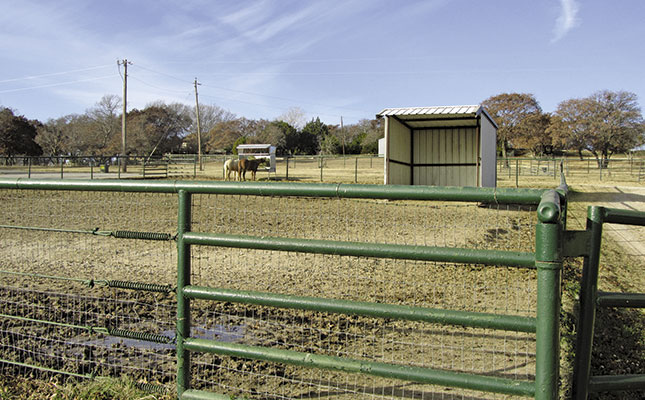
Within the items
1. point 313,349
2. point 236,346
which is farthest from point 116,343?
point 236,346

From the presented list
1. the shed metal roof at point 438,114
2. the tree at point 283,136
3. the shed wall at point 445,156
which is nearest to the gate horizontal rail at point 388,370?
the shed metal roof at point 438,114

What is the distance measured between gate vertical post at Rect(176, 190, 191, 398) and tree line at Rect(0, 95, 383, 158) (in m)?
48.3

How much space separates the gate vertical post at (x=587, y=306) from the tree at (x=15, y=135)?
5848cm

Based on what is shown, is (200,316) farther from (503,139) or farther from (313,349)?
(503,139)

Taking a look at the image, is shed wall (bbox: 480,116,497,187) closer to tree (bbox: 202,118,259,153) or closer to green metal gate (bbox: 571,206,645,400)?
green metal gate (bbox: 571,206,645,400)

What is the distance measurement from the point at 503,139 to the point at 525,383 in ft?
180

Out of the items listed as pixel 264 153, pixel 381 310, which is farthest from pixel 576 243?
pixel 264 153

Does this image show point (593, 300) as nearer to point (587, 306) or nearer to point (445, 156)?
point (587, 306)

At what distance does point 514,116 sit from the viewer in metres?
54.5

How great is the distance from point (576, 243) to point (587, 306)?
0.99ft

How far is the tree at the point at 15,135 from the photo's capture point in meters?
50.5

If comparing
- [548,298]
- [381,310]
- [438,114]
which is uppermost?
[438,114]

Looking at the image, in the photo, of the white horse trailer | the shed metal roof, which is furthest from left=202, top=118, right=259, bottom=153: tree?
the shed metal roof

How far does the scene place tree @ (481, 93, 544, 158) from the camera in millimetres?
52719
